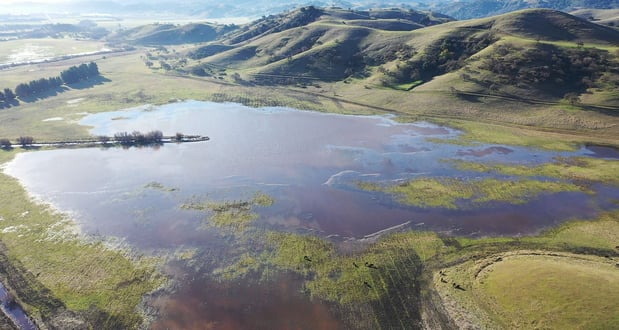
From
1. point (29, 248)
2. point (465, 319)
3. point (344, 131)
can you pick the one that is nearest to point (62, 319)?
point (29, 248)

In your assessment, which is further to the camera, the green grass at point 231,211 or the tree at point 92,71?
the tree at point 92,71

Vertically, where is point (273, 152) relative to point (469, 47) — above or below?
below

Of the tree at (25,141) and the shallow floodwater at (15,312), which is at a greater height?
the tree at (25,141)

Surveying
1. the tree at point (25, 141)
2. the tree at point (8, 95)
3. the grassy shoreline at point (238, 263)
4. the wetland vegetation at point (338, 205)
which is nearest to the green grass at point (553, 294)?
the wetland vegetation at point (338, 205)

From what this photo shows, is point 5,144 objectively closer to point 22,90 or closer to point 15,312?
point 22,90

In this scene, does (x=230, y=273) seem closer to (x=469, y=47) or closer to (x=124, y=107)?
(x=124, y=107)

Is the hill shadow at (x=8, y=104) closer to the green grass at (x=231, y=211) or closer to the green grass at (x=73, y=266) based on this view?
the green grass at (x=73, y=266)
